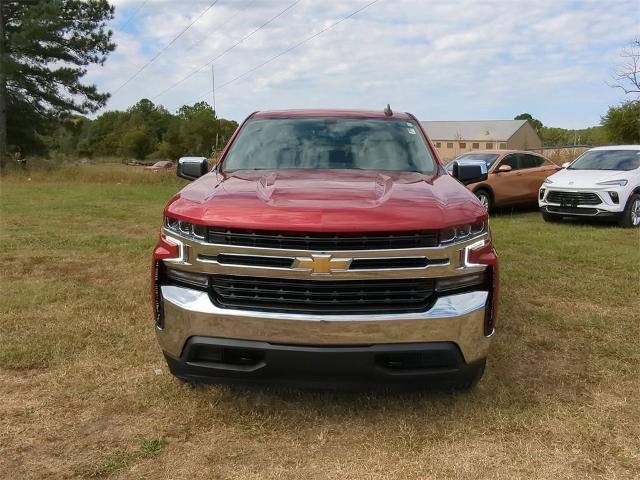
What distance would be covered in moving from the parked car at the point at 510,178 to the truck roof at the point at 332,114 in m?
8.09

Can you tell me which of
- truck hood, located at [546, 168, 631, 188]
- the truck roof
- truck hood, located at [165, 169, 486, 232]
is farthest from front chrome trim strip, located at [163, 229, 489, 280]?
truck hood, located at [546, 168, 631, 188]

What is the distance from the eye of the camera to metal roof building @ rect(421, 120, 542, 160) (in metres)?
86.9

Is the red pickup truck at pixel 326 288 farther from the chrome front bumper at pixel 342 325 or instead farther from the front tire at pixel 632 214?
the front tire at pixel 632 214

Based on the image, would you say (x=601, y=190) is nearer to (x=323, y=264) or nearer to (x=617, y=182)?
(x=617, y=182)

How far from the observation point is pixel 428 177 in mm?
3758

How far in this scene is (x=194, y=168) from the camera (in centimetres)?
466

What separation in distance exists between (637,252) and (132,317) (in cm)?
686

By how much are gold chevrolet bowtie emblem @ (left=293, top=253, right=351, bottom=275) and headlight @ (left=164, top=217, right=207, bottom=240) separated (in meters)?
0.55

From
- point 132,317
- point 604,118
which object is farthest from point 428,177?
point 604,118

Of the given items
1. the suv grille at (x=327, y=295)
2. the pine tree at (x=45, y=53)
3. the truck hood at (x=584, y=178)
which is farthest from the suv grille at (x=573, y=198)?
the pine tree at (x=45, y=53)

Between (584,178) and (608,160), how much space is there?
3.48ft

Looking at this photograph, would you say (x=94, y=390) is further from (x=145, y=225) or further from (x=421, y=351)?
(x=145, y=225)

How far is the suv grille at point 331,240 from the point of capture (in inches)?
109

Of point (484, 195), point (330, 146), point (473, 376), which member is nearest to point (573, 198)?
point (484, 195)
